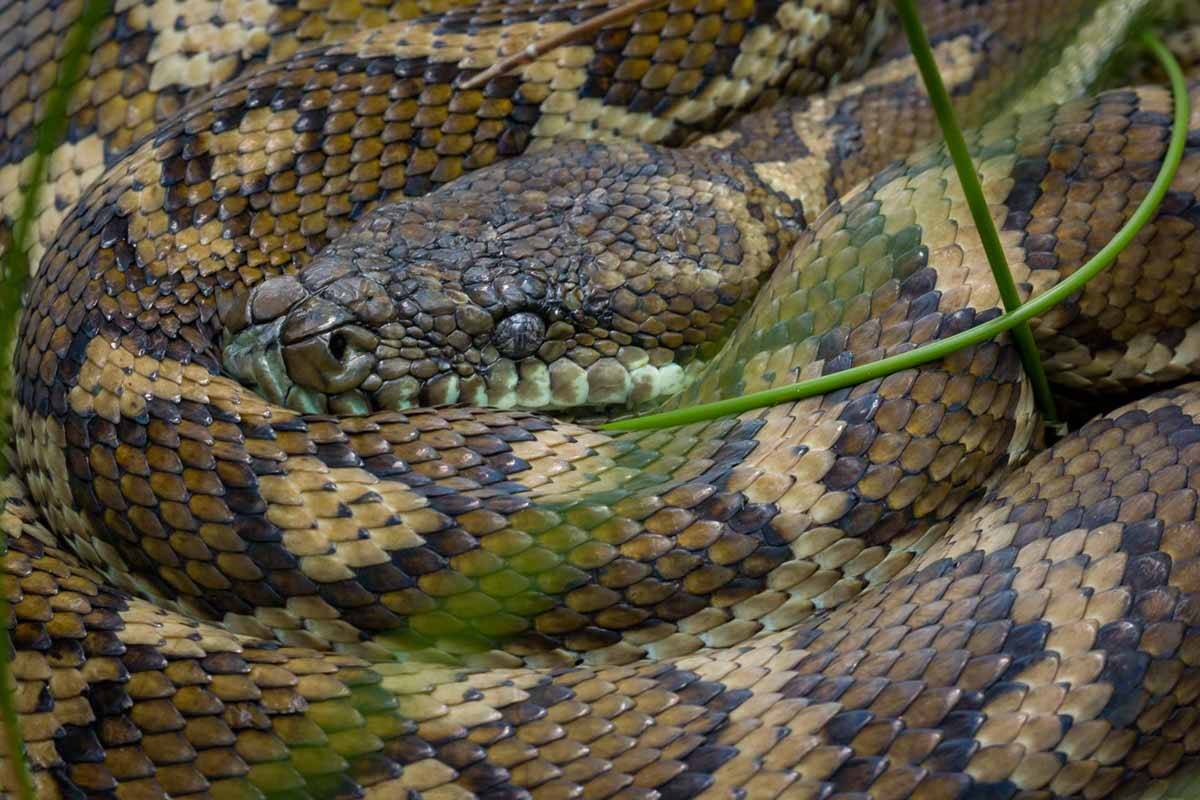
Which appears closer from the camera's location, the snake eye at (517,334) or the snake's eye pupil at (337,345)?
the snake's eye pupil at (337,345)

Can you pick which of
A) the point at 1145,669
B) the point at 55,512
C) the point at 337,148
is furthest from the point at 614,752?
the point at 337,148

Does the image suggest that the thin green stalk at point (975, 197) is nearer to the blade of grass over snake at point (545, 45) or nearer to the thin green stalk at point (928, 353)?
the thin green stalk at point (928, 353)

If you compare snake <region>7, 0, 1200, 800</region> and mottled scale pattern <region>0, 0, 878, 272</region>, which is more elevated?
mottled scale pattern <region>0, 0, 878, 272</region>

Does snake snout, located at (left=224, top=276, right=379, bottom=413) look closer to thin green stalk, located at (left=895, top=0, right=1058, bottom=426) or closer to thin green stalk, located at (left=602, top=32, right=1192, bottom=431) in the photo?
thin green stalk, located at (left=602, top=32, right=1192, bottom=431)

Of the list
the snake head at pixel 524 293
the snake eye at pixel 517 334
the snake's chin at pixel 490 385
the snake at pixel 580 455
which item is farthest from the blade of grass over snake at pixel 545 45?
the snake's chin at pixel 490 385

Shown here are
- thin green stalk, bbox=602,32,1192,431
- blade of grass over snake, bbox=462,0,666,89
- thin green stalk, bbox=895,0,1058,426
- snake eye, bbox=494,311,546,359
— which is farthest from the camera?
snake eye, bbox=494,311,546,359

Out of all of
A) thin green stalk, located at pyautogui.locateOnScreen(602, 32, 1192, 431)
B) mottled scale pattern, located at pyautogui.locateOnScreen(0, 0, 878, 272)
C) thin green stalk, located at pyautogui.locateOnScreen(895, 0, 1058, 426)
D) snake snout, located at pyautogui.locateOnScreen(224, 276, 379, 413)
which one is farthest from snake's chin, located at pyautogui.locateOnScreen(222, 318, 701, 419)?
thin green stalk, located at pyautogui.locateOnScreen(895, 0, 1058, 426)

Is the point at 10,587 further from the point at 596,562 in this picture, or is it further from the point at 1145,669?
the point at 1145,669
